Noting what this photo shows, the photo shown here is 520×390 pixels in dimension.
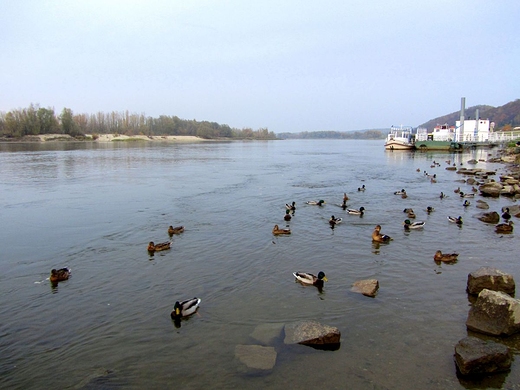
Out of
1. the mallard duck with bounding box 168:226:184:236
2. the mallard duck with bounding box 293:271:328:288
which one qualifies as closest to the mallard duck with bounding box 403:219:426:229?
the mallard duck with bounding box 293:271:328:288

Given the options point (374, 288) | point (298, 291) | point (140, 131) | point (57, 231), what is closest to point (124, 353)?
point (298, 291)

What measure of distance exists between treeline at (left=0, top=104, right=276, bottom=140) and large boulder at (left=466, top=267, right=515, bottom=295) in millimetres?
131485

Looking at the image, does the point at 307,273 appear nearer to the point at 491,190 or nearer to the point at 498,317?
the point at 498,317

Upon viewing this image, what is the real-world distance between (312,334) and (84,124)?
545 feet

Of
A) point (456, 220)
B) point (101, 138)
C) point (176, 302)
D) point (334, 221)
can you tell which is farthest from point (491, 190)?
point (101, 138)

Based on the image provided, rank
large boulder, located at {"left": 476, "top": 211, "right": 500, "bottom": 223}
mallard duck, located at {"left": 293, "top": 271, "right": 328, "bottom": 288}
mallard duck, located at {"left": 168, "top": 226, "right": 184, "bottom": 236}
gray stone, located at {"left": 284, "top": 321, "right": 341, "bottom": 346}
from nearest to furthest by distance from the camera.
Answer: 1. gray stone, located at {"left": 284, "top": 321, "right": 341, "bottom": 346}
2. mallard duck, located at {"left": 293, "top": 271, "right": 328, "bottom": 288}
3. mallard duck, located at {"left": 168, "top": 226, "right": 184, "bottom": 236}
4. large boulder, located at {"left": 476, "top": 211, "right": 500, "bottom": 223}

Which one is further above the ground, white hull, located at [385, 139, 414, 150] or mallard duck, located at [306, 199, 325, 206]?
white hull, located at [385, 139, 414, 150]

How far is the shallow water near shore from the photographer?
752 centimetres

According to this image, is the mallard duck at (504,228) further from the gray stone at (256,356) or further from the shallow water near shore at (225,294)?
the gray stone at (256,356)

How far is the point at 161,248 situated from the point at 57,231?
5869 millimetres

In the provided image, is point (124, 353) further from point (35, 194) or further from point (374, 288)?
point (35, 194)

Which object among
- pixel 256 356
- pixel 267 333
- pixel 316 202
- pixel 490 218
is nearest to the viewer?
pixel 256 356

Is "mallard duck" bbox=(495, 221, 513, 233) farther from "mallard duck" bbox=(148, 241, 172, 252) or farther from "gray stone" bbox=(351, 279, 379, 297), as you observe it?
"mallard duck" bbox=(148, 241, 172, 252)

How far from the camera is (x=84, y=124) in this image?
155m
